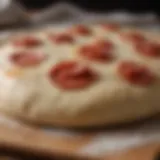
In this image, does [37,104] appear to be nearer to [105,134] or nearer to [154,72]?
[105,134]

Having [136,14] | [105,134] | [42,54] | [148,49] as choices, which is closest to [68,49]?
[42,54]

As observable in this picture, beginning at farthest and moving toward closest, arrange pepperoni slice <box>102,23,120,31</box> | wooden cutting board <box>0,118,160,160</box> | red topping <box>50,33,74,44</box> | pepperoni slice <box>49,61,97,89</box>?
1. pepperoni slice <box>102,23,120,31</box>
2. red topping <box>50,33,74,44</box>
3. pepperoni slice <box>49,61,97,89</box>
4. wooden cutting board <box>0,118,160,160</box>

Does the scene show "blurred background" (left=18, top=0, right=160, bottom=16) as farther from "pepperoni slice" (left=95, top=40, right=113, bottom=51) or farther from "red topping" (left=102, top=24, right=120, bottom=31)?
"pepperoni slice" (left=95, top=40, right=113, bottom=51)

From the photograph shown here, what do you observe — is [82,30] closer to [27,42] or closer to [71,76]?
[27,42]

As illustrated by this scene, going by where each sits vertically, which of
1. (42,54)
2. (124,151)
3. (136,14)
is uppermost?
(136,14)

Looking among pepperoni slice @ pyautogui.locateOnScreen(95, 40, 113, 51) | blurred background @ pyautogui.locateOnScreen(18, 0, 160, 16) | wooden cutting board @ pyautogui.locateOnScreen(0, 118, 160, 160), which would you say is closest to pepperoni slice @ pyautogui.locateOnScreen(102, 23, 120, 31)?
pepperoni slice @ pyautogui.locateOnScreen(95, 40, 113, 51)

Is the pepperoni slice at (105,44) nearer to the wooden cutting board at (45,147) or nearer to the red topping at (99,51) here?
the red topping at (99,51)
